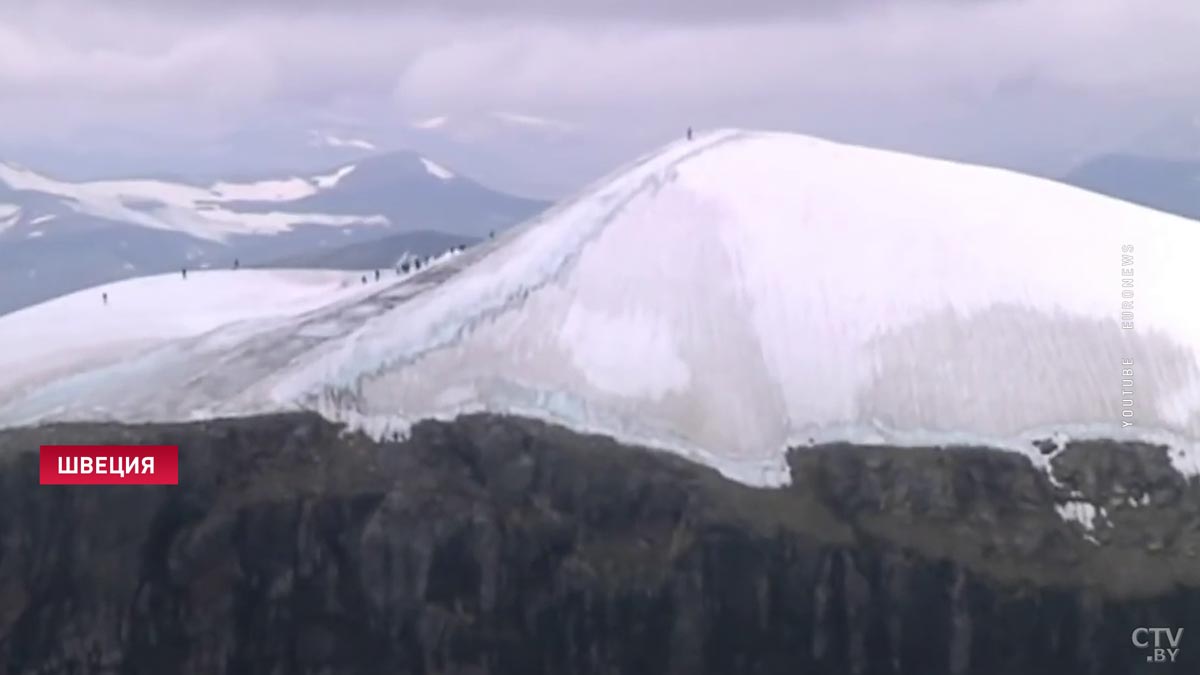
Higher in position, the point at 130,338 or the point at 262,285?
the point at 262,285

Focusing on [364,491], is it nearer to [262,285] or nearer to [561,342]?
[561,342]

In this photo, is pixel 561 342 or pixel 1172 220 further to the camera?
pixel 1172 220

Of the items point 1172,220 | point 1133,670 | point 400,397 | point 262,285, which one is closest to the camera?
point 1133,670

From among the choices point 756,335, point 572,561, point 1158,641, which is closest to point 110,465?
point 572,561

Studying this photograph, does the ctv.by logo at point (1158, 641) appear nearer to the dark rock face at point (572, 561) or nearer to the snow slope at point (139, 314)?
the dark rock face at point (572, 561)

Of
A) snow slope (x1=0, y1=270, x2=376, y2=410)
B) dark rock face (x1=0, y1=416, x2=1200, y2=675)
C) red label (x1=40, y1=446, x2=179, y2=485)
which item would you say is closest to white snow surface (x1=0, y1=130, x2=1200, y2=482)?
dark rock face (x1=0, y1=416, x2=1200, y2=675)

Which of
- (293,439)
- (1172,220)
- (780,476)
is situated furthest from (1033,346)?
(293,439)

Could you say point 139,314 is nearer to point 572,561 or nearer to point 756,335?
point 572,561

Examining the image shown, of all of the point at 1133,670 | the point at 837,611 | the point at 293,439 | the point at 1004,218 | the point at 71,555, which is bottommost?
the point at 1133,670
